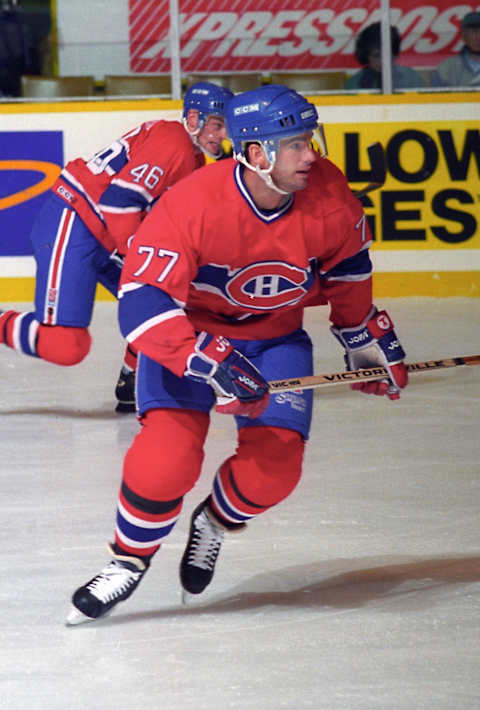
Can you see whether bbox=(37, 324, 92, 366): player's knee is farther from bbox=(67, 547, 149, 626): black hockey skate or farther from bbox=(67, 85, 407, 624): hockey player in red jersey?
bbox=(67, 547, 149, 626): black hockey skate

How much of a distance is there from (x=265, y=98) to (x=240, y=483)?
0.78 metres

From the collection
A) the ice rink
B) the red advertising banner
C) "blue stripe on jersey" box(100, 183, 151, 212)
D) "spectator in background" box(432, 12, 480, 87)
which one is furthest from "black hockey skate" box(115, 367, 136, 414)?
"spectator in background" box(432, 12, 480, 87)

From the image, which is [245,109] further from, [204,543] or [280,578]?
[280,578]

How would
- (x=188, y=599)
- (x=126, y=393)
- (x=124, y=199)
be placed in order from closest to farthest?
1. (x=188, y=599)
2. (x=124, y=199)
3. (x=126, y=393)

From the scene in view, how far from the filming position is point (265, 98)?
2.31m

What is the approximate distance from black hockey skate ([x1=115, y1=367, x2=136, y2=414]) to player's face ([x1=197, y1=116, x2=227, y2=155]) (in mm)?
881

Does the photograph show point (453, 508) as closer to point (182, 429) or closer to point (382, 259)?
point (182, 429)

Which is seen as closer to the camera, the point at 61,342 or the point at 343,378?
the point at 343,378

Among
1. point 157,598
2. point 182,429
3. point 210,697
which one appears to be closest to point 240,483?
point 182,429

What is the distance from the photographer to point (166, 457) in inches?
88.8

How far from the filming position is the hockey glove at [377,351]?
260cm

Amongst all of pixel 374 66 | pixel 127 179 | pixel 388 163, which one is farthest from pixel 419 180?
pixel 127 179

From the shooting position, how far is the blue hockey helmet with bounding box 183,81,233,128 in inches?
149

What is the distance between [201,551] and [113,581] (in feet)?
0.72
